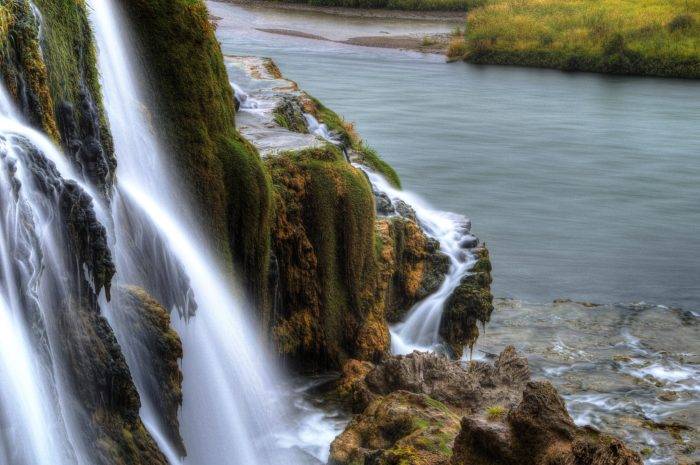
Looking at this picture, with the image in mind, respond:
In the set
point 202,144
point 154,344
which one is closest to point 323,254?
point 202,144

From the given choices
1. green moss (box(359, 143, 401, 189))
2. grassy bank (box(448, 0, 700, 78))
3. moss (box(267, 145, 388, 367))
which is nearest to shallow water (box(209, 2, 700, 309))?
grassy bank (box(448, 0, 700, 78))

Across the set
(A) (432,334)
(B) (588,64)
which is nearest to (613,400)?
(A) (432,334)

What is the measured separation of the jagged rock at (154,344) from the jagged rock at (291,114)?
651 centimetres

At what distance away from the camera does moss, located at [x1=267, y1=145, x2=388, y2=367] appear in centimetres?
1185

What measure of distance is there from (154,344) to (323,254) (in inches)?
162

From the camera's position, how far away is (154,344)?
8336 mm

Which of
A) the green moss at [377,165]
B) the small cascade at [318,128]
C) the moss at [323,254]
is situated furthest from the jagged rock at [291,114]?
the moss at [323,254]

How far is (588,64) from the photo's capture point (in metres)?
48.3

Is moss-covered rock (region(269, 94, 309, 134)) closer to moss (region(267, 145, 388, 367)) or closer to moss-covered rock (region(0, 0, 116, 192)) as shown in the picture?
moss (region(267, 145, 388, 367))

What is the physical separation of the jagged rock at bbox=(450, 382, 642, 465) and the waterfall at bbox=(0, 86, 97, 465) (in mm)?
2817

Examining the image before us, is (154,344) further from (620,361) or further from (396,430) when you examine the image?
(620,361)

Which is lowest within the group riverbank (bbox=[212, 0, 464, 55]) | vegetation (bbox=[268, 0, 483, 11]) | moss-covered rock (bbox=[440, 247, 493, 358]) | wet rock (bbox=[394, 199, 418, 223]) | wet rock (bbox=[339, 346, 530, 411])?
moss-covered rock (bbox=[440, 247, 493, 358])

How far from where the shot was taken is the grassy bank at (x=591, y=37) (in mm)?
47625

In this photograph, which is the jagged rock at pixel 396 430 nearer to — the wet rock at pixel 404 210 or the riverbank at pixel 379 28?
the wet rock at pixel 404 210
